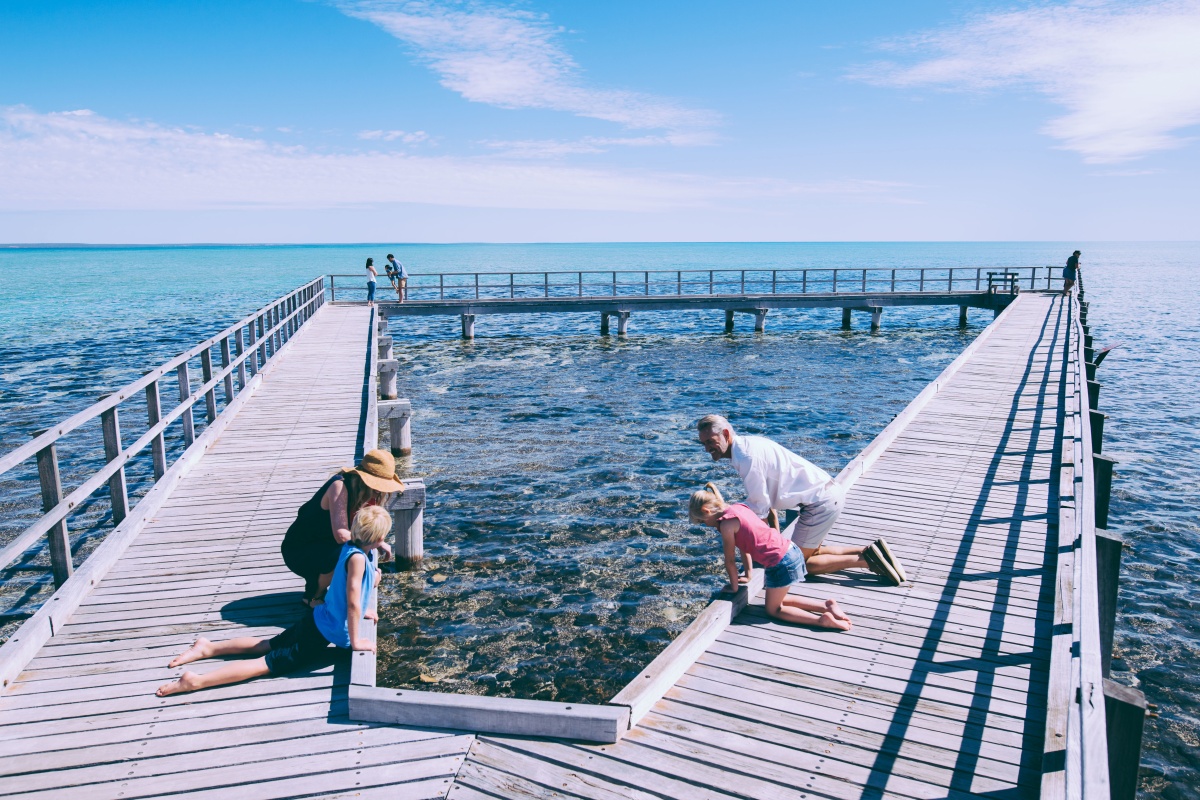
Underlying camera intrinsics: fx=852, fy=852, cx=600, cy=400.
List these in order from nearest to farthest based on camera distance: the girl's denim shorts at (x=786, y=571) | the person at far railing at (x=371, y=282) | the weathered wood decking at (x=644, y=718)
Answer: the weathered wood decking at (x=644, y=718) < the girl's denim shorts at (x=786, y=571) < the person at far railing at (x=371, y=282)

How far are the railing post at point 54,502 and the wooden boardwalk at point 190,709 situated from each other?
321 mm

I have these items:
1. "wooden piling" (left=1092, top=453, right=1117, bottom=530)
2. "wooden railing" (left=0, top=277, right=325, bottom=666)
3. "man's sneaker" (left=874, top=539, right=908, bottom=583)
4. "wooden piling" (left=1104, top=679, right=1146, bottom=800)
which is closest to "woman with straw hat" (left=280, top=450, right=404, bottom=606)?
"wooden railing" (left=0, top=277, right=325, bottom=666)

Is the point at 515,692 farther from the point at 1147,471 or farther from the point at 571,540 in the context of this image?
the point at 1147,471

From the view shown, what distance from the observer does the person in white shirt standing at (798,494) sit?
638cm

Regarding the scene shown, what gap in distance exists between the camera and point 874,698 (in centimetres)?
532

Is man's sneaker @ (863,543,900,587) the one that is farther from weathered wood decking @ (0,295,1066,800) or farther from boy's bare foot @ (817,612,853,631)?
boy's bare foot @ (817,612,853,631)

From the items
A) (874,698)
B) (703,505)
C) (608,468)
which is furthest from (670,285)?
(874,698)

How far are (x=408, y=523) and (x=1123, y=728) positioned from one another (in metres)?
7.33

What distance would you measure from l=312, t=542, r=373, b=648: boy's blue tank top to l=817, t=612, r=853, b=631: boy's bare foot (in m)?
3.28

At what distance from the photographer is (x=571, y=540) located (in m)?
12.0

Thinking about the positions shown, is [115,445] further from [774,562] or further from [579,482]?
[579,482]

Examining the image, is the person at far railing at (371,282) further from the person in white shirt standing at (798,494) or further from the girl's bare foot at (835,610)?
the girl's bare foot at (835,610)

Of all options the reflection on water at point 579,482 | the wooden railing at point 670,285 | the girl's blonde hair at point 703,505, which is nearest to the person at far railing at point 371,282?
the wooden railing at point 670,285

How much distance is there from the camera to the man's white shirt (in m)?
6.48
